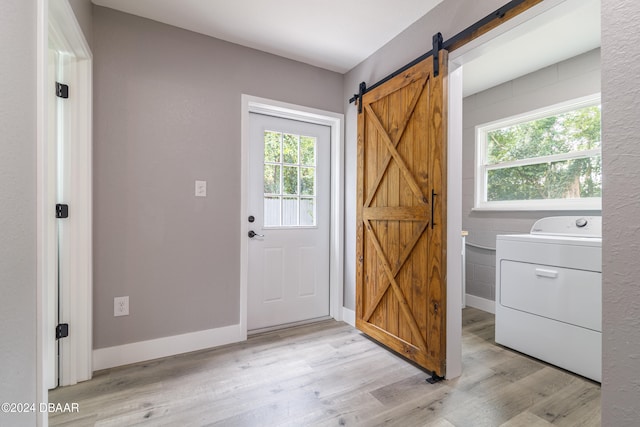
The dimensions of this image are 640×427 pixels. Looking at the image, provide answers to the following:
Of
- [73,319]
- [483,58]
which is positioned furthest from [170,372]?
[483,58]

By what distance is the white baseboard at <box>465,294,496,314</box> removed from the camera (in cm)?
315

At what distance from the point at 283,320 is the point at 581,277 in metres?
2.34

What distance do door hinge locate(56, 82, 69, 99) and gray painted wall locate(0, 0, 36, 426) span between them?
34.7 inches

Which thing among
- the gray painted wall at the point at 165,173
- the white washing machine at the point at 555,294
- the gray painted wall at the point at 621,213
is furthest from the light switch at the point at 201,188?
the white washing machine at the point at 555,294

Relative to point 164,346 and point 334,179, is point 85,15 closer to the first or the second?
point 334,179

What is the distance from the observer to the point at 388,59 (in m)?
2.44

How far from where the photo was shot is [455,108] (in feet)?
6.40

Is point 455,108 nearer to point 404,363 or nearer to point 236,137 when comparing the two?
point 236,137

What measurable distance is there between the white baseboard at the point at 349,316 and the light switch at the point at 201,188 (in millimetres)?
1732

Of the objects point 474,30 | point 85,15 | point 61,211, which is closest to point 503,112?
point 474,30

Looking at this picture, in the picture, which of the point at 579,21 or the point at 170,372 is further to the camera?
the point at 579,21

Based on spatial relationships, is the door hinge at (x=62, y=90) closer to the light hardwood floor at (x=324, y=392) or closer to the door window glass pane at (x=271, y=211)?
the door window glass pane at (x=271, y=211)

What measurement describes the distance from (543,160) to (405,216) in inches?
70.4

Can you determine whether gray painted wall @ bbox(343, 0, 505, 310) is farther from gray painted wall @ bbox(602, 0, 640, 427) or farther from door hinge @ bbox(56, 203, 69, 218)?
door hinge @ bbox(56, 203, 69, 218)
